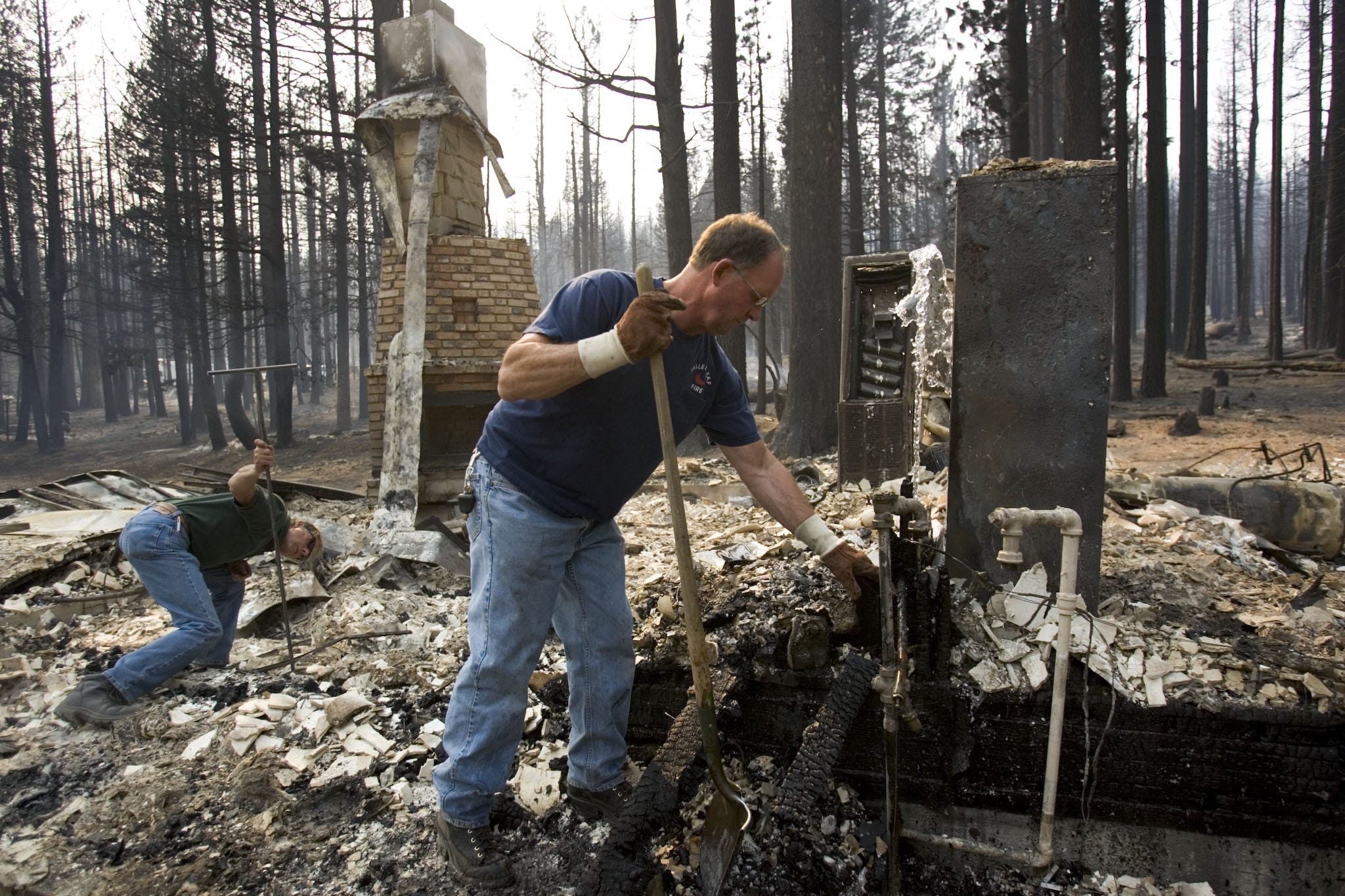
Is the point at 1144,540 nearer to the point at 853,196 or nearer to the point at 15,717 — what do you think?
the point at 15,717

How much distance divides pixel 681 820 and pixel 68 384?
40116 mm

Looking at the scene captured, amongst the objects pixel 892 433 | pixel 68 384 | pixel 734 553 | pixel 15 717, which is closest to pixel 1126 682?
pixel 734 553

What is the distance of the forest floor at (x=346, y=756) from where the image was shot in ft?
8.55

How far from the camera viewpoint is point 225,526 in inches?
157

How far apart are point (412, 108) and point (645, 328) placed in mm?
6242

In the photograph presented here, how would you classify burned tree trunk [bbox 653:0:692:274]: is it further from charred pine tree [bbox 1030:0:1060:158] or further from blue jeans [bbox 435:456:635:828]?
charred pine tree [bbox 1030:0:1060:158]

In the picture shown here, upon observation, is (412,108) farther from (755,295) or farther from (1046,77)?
(1046,77)

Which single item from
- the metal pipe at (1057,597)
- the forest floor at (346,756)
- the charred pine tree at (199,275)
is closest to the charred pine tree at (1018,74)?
the forest floor at (346,756)

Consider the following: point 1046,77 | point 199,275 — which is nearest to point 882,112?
point 1046,77

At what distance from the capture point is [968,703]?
2.80 m

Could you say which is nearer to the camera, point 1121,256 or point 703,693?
point 703,693

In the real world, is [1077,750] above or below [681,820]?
above

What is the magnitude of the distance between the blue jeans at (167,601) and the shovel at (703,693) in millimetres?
2653

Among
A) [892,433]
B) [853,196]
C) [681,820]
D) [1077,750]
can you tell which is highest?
[853,196]
